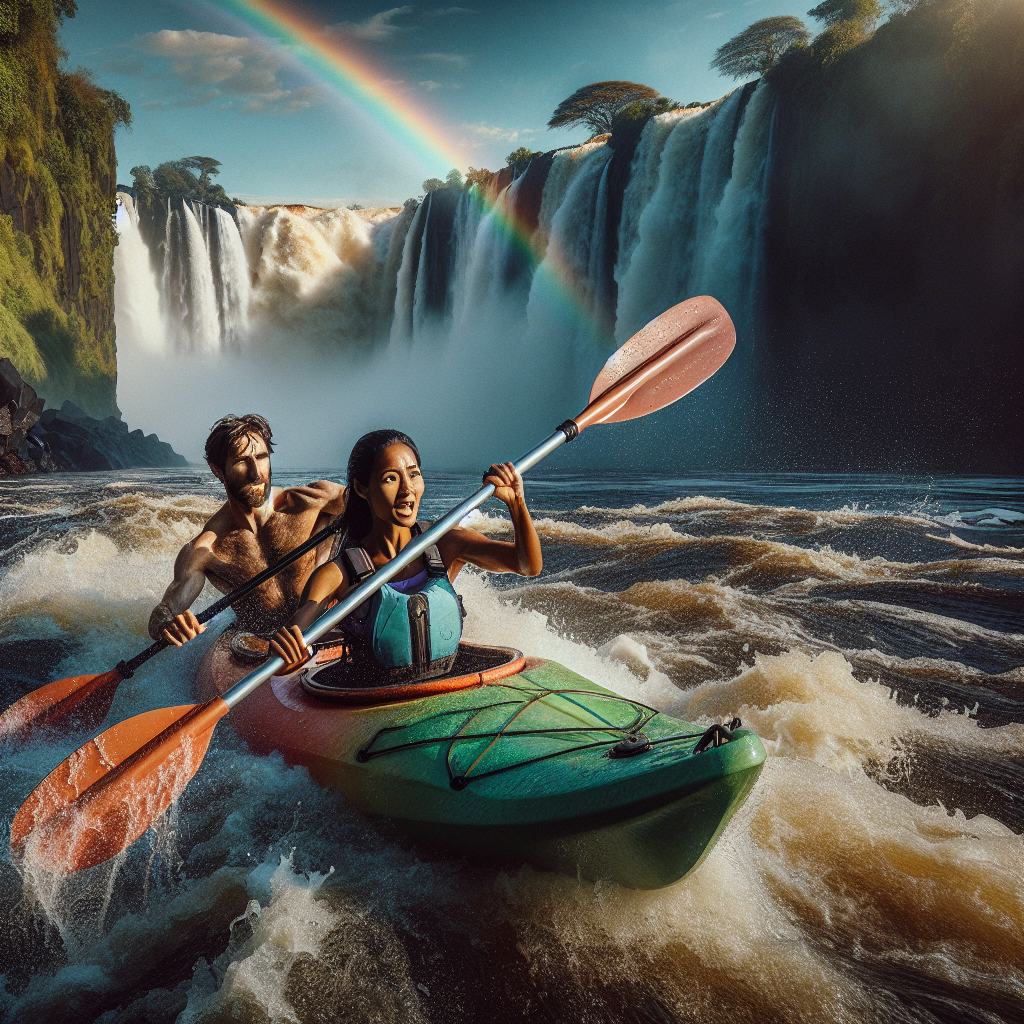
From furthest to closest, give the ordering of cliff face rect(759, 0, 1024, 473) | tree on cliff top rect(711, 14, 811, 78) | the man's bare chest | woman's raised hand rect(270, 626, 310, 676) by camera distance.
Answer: tree on cliff top rect(711, 14, 811, 78) → cliff face rect(759, 0, 1024, 473) → the man's bare chest → woman's raised hand rect(270, 626, 310, 676)

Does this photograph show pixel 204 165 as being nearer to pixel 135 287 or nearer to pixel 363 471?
pixel 135 287

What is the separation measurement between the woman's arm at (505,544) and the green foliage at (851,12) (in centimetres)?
1916

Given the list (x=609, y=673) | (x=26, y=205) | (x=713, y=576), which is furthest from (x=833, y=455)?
(x=26, y=205)

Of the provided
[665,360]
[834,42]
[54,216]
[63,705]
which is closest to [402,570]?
[665,360]

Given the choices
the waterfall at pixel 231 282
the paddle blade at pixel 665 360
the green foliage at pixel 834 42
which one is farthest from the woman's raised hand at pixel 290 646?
the waterfall at pixel 231 282

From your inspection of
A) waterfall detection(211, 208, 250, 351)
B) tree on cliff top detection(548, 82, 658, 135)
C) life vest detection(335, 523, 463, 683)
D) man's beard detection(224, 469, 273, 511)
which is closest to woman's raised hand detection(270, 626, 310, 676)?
life vest detection(335, 523, 463, 683)

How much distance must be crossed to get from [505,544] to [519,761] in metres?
0.72

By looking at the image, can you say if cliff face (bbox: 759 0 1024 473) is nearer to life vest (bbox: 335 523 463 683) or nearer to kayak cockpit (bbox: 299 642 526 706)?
kayak cockpit (bbox: 299 642 526 706)

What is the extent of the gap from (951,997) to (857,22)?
803 inches

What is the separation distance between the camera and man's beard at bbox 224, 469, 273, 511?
9.87ft

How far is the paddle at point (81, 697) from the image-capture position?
2.89 metres

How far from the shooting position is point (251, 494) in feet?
9.90

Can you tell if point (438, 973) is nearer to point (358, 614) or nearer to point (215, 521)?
point (358, 614)

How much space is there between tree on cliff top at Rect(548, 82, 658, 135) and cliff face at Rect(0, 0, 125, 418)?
15.7 metres
